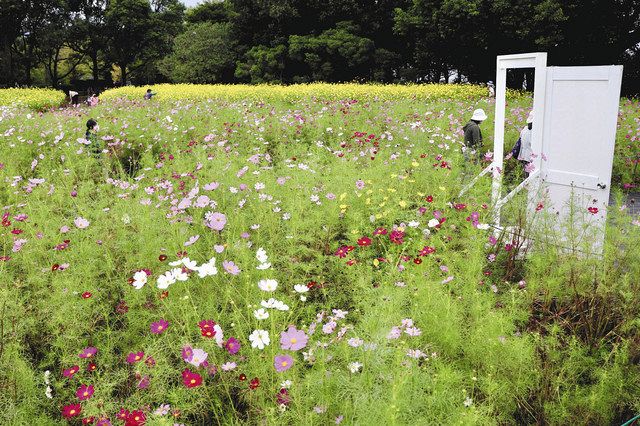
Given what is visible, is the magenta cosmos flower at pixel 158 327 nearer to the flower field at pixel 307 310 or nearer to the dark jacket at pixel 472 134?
the flower field at pixel 307 310

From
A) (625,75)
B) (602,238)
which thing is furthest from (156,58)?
(602,238)

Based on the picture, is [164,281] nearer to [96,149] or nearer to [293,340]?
[293,340]

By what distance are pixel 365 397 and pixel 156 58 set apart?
34.0 metres

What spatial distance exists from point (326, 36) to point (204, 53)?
656 centimetres

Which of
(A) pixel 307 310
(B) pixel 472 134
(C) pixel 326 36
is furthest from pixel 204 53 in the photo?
(A) pixel 307 310

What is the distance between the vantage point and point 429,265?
3.02m

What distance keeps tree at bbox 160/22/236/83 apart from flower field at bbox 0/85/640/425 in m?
21.0

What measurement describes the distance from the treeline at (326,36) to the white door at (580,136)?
13873 mm

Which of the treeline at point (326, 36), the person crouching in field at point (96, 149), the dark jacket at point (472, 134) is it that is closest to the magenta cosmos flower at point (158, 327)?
the person crouching in field at point (96, 149)

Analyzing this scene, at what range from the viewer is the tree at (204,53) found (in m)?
24.3

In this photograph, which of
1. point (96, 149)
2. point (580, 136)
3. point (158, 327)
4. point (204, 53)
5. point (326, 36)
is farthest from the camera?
point (204, 53)

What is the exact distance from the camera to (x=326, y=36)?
72.6 feet

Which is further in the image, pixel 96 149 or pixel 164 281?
pixel 96 149

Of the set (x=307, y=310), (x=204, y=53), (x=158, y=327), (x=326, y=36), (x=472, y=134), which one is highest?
(x=326, y=36)
